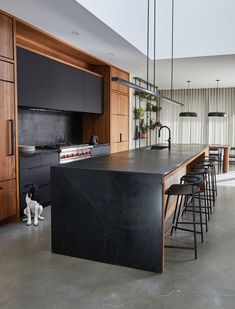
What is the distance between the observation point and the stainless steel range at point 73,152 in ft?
17.6

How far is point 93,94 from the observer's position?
21.8 feet

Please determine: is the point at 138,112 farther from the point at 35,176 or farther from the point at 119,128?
the point at 35,176

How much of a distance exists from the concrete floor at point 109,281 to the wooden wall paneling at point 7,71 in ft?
6.46

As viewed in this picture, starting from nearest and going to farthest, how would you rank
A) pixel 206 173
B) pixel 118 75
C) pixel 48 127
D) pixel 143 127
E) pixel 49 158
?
pixel 206 173
pixel 49 158
pixel 48 127
pixel 118 75
pixel 143 127

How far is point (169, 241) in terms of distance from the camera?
3.56 meters

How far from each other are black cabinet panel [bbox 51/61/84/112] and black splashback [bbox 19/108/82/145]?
0.46 metres

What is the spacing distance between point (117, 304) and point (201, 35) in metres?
5.17

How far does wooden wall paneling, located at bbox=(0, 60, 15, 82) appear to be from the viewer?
388 centimetres

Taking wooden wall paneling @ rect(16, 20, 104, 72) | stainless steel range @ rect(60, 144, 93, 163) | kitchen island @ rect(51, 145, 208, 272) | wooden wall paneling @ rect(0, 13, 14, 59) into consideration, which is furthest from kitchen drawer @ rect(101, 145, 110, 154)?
kitchen island @ rect(51, 145, 208, 272)

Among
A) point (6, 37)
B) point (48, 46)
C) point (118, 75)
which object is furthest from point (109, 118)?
point (6, 37)

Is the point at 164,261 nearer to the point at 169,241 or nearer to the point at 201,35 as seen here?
the point at 169,241

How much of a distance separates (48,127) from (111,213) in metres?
3.42

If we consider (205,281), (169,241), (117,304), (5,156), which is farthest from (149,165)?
(5,156)

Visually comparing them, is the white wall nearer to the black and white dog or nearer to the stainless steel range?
the stainless steel range
